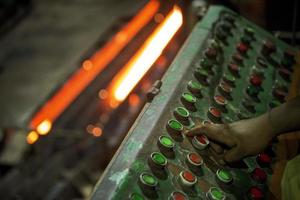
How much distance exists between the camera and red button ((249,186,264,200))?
1.58 m

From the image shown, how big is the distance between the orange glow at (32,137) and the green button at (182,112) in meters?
3.14

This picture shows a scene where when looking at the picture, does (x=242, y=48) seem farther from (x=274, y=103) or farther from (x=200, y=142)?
(x=200, y=142)

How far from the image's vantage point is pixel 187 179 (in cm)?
150

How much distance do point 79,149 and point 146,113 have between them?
10.3 ft

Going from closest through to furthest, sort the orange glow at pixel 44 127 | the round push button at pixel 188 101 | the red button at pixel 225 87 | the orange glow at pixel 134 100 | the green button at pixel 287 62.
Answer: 1. the round push button at pixel 188 101
2. the red button at pixel 225 87
3. the green button at pixel 287 62
4. the orange glow at pixel 44 127
5. the orange glow at pixel 134 100

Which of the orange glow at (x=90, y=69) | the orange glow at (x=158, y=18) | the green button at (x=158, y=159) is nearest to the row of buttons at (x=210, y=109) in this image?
the green button at (x=158, y=159)

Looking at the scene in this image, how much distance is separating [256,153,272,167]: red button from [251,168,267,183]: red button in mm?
46

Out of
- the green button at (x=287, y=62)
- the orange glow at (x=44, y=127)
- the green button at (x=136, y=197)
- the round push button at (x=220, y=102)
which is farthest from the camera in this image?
the orange glow at (x=44, y=127)

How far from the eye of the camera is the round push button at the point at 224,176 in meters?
1.57

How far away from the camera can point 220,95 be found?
1958mm

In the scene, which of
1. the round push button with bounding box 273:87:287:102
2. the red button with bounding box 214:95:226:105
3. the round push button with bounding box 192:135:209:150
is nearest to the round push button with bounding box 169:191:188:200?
the round push button with bounding box 192:135:209:150

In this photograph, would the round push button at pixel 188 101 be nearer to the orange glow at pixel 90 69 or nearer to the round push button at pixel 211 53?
the round push button at pixel 211 53

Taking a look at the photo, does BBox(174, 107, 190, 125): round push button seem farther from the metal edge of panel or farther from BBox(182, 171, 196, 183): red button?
BBox(182, 171, 196, 183): red button

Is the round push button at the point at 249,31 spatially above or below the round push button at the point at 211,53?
below
